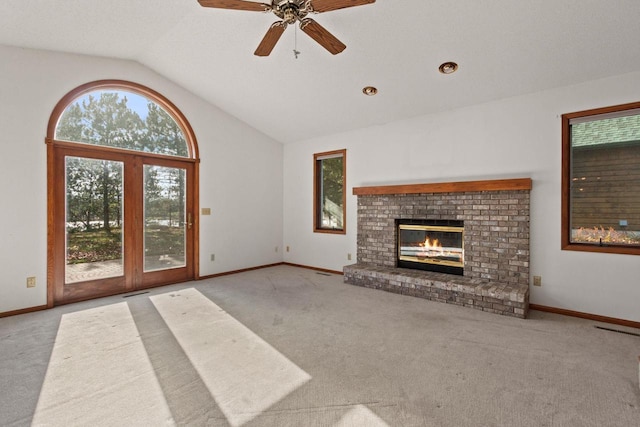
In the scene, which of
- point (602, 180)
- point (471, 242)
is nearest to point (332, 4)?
point (471, 242)

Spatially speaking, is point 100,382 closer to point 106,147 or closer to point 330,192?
point 106,147

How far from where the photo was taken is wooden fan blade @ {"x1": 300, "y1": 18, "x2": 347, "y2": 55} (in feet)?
7.57

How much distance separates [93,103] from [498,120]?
534 centimetres

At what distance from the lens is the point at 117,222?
4.26m

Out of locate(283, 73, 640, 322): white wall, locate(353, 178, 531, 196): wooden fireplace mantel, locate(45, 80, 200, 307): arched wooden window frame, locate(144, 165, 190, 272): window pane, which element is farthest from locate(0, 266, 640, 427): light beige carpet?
locate(353, 178, 531, 196): wooden fireplace mantel

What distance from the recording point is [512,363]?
2346mm

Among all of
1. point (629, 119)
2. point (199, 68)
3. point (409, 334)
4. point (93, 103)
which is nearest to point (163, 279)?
point (93, 103)

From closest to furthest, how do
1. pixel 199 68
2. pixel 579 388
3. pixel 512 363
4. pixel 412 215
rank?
pixel 579 388 → pixel 512 363 → pixel 199 68 → pixel 412 215

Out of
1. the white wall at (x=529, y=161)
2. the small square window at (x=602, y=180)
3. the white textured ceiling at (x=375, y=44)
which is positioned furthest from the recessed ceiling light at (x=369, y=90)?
the small square window at (x=602, y=180)

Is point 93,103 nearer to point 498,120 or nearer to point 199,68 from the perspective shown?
point 199,68

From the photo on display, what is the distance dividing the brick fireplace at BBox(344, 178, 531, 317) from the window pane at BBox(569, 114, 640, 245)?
0.54 metres

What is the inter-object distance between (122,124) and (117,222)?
1392 millimetres

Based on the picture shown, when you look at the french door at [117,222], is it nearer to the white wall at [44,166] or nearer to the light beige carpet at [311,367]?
the white wall at [44,166]

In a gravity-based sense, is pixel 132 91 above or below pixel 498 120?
above
